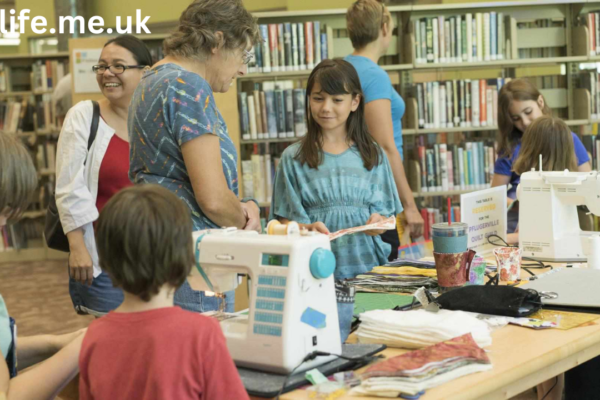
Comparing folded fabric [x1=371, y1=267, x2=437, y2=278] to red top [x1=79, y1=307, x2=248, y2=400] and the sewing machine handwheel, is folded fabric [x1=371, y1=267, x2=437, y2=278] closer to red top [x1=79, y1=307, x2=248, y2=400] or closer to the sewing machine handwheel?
the sewing machine handwheel

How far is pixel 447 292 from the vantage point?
190cm

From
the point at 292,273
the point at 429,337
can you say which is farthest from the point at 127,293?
the point at 429,337

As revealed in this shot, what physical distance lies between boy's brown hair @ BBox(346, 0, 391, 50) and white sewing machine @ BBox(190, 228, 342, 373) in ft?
6.88

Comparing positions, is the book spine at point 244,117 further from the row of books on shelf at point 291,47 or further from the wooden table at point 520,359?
the wooden table at point 520,359

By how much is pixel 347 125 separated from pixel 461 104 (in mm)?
2413

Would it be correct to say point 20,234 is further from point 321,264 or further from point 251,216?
point 321,264

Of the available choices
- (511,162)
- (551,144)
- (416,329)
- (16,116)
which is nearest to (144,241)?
(416,329)

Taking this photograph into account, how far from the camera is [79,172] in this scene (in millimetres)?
2650

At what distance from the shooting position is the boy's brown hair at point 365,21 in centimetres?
341

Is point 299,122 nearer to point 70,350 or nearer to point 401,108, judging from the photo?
point 401,108

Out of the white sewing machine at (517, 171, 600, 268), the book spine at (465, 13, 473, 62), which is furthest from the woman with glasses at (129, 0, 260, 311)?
the book spine at (465, 13, 473, 62)

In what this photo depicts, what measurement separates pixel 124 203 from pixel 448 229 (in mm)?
1044

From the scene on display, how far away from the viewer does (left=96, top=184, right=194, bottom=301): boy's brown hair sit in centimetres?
A: 127

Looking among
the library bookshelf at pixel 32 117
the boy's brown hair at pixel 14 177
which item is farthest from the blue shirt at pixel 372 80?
the library bookshelf at pixel 32 117
